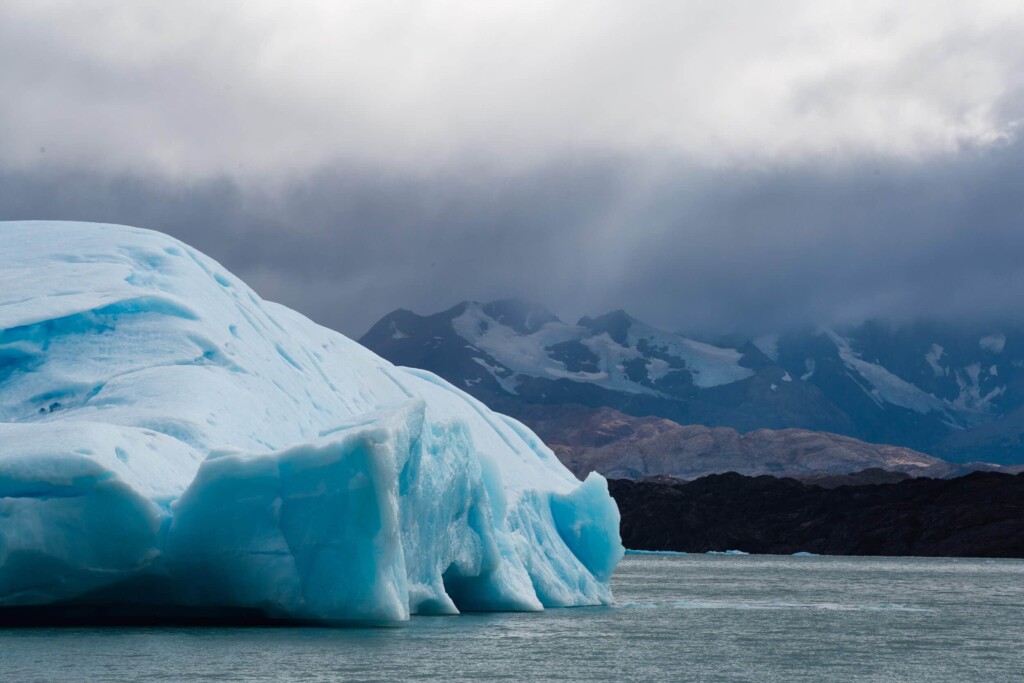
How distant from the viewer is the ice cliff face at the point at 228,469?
60.2 feet

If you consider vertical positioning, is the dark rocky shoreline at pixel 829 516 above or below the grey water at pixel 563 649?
above

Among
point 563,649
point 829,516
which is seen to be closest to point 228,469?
point 563,649

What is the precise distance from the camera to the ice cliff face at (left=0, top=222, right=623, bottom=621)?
60.2 ft

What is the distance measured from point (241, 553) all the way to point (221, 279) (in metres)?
10.2

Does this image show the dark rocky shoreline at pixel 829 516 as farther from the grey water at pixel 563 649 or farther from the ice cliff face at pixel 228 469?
the ice cliff face at pixel 228 469

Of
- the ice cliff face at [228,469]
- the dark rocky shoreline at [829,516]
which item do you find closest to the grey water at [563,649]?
the ice cliff face at [228,469]

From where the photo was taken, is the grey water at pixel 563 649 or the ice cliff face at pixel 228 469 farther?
the ice cliff face at pixel 228 469

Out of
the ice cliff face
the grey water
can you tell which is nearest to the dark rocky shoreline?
the grey water

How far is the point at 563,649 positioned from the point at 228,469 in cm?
602

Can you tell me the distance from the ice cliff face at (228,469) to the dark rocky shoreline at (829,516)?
95.4 meters

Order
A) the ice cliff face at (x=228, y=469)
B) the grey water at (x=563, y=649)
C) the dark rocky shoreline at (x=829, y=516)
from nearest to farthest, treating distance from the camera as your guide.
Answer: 1. the grey water at (x=563, y=649)
2. the ice cliff face at (x=228, y=469)
3. the dark rocky shoreline at (x=829, y=516)

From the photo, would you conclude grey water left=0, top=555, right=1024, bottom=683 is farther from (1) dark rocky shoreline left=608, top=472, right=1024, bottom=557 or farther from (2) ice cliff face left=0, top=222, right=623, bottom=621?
(1) dark rocky shoreline left=608, top=472, right=1024, bottom=557

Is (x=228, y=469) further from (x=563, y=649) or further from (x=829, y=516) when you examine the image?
(x=829, y=516)

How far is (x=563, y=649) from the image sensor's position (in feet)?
67.5
